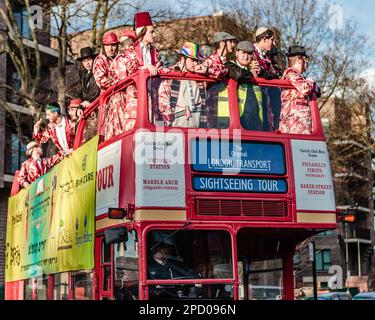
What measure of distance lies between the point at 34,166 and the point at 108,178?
13.1 feet

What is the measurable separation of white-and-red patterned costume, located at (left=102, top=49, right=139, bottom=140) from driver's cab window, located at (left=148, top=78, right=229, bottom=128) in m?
0.26

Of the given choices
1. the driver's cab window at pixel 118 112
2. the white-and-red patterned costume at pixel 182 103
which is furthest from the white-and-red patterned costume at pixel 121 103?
A: the white-and-red patterned costume at pixel 182 103

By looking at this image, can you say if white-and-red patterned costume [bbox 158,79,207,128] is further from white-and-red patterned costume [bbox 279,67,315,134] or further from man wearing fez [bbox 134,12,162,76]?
white-and-red patterned costume [bbox 279,67,315,134]

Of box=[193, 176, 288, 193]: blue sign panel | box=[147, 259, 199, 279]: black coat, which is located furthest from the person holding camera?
box=[147, 259, 199, 279]: black coat

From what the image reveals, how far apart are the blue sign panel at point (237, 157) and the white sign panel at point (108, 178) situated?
2.80ft

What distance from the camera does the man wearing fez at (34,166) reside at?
12.4 meters

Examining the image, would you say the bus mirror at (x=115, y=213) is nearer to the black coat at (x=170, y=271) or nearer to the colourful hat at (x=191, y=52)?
the black coat at (x=170, y=271)

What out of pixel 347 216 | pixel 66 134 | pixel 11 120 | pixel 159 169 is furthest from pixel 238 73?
pixel 11 120

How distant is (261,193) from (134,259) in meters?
1.62

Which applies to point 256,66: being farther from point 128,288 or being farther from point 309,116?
point 128,288

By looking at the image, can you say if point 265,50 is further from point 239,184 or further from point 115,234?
point 115,234

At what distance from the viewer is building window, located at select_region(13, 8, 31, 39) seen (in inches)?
1308

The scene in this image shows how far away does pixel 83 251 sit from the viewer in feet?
29.7
